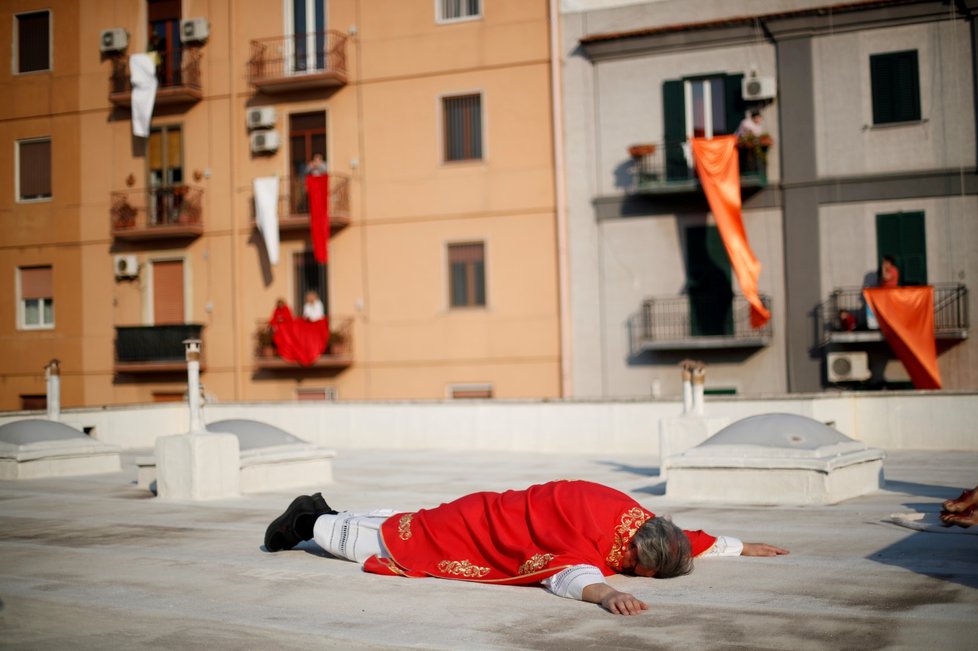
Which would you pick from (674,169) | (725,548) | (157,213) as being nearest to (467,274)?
(674,169)

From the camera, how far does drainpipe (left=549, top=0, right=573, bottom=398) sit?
28.1 metres

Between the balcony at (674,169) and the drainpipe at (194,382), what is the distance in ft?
52.6

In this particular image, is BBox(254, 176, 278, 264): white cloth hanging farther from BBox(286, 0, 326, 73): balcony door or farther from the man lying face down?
the man lying face down

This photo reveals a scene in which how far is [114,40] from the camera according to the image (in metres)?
32.9

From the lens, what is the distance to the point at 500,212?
2902 centimetres

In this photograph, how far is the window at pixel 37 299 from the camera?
3366 centimetres

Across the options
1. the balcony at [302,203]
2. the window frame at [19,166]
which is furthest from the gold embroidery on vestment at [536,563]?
the window frame at [19,166]

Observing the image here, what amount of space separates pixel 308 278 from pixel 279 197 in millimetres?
2274

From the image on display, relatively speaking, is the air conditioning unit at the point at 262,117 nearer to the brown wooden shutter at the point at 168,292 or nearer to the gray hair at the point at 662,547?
the brown wooden shutter at the point at 168,292

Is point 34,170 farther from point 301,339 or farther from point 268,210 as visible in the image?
point 301,339

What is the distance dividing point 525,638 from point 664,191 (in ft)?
71.4

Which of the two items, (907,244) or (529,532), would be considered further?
(907,244)

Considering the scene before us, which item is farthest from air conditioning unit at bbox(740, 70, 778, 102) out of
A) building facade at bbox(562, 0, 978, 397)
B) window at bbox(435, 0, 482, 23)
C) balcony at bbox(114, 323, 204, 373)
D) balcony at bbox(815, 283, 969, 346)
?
balcony at bbox(114, 323, 204, 373)

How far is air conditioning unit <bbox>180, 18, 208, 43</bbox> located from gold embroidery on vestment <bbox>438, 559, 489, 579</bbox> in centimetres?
2720
